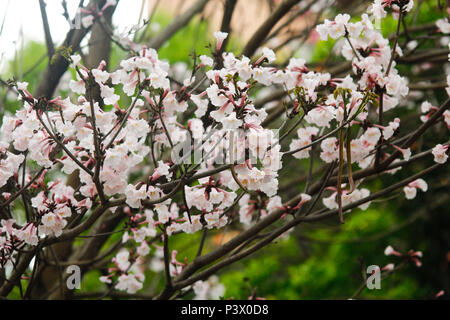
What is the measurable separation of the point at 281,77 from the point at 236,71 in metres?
0.49

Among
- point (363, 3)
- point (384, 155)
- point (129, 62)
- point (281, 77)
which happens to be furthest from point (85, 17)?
point (363, 3)

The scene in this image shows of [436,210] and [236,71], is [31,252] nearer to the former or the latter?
[236,71]

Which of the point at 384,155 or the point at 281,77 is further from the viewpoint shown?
the point at 384,155

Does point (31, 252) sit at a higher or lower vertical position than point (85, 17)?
lower

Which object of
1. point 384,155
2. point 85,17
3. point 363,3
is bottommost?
point 384,155

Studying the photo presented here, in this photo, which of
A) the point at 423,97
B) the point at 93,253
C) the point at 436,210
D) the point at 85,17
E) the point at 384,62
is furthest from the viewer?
the point at 436,210

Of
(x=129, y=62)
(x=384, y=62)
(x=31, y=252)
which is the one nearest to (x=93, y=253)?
(x=31, y=252)

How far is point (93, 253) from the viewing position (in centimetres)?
378

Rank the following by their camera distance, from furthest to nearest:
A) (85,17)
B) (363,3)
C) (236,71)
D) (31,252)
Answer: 1. (363,3)
2. (85,17)
3. (31,252)
4. (236,71)

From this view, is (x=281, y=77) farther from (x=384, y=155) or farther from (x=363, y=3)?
(x=363, y=3)
